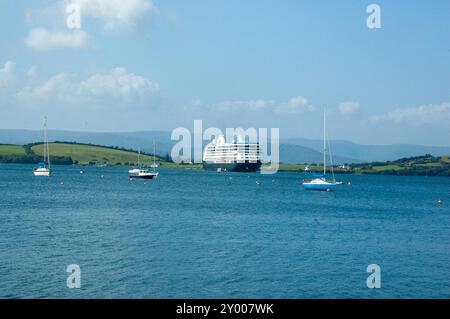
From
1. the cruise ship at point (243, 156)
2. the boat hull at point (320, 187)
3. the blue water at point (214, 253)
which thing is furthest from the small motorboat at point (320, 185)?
the cruise ship at point (243, 156)

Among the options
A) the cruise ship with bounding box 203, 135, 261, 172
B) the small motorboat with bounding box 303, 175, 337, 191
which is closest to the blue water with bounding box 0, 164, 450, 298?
the small motorboat with bounding box 303, 175, 337, 191

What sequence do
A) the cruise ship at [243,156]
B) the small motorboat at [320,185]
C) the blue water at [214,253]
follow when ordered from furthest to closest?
1. the cruise ship at [243,156]
2. the small motorboat at [320,185]
3. the blue water at [214,253]

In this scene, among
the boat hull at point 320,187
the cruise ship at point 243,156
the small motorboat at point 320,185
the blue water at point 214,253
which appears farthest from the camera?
the cruise ship at point 243,156

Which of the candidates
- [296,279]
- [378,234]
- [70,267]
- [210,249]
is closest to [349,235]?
[378,234]

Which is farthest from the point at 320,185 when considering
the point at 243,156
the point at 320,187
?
the point at 243,156

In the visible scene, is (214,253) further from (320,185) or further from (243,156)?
(243,156)

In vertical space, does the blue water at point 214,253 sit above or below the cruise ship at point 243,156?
below

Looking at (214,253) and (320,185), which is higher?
(320,185)

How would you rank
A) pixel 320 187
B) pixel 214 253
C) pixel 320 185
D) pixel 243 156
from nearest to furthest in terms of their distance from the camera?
1. pixel 214 253
2. pixel 320 187
3. pixel 320 185
4. pixel 243 156

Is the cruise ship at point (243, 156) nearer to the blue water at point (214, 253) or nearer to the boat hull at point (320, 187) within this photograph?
the boat hull at point (320, 187)

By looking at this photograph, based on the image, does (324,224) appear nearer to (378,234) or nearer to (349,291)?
(378,234)

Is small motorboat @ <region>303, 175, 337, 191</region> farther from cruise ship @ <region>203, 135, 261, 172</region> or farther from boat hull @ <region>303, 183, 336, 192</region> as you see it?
cruise ship @ <region>203, 135, 261, 172</region>
